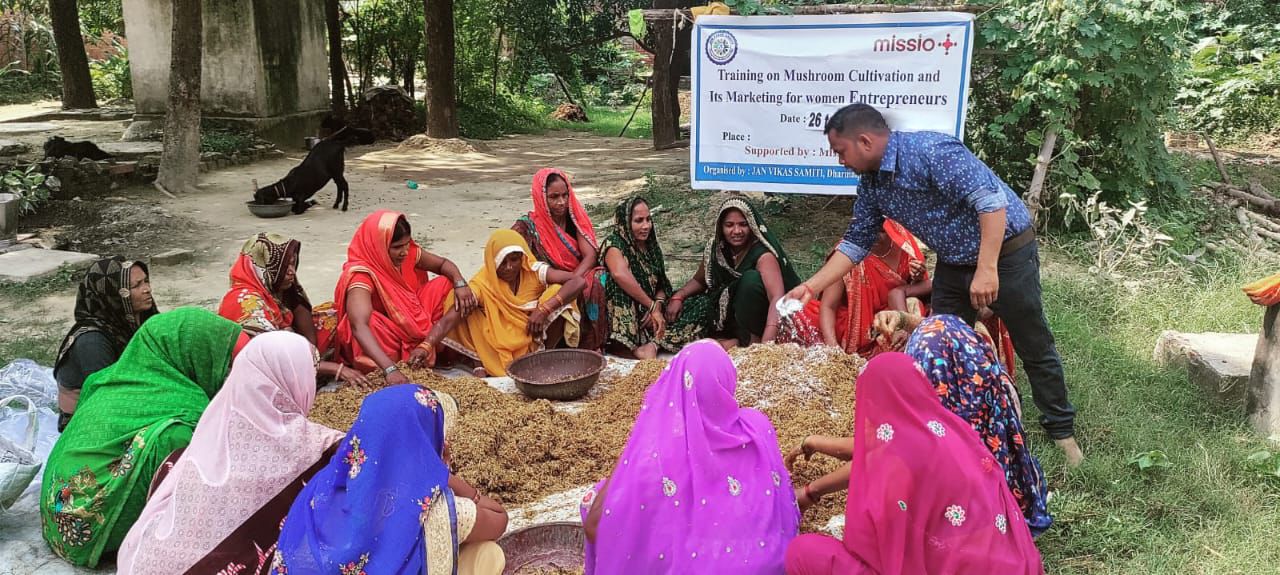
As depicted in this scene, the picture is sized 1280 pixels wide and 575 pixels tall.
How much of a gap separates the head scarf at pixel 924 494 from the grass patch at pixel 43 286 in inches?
243

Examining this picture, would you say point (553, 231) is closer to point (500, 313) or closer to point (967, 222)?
point (500, 313)

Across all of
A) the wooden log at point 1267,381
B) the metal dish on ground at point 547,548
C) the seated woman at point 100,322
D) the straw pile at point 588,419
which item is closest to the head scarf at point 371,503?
the metal dish on ground at point 547,548

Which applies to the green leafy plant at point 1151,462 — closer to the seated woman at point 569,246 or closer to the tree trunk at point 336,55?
the seated woman at point 569,246

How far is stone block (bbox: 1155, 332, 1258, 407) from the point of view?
3.84 metres

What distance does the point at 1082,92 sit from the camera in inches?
244

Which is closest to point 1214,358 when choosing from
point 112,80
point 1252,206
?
point 1252,206

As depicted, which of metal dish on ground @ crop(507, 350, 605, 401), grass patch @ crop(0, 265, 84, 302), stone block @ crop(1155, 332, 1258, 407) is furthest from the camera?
grass patch @ crop(0, 265, 84, 302)

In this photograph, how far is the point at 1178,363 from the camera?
4.21 meters

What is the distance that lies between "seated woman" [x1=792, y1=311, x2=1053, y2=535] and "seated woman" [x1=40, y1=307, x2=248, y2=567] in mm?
2352

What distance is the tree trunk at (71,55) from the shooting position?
15.1 metres

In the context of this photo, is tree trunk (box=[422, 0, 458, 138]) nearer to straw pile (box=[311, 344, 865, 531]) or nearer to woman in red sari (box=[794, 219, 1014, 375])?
straw pile (box=[311, 344, 865, 531])

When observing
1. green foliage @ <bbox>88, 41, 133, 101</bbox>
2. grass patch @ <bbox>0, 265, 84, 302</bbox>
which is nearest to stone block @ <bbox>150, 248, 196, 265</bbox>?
grass patch @ <bbox>0, 265, 84, 302</bbox>

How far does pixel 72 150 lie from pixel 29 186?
1.86 m

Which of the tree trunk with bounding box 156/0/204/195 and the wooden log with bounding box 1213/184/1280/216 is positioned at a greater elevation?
the tree trunk with bounding box 156/0/204/195
